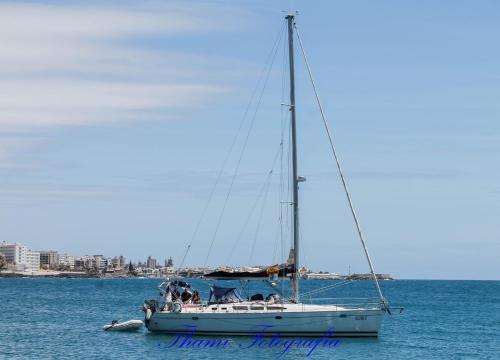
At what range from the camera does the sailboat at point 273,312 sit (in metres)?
54.9

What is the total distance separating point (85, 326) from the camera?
69812 mm

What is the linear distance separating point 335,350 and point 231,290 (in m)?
8.12

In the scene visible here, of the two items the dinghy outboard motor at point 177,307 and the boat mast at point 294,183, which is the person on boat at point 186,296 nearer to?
the dinghy outboard motor at point 177,307

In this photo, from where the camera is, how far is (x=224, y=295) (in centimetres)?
5816

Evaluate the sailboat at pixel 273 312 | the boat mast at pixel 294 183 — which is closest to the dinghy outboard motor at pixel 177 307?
the sailboat at pixel 273 312

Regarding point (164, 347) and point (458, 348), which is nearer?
point (164, 347)

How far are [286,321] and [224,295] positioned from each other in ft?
16.6

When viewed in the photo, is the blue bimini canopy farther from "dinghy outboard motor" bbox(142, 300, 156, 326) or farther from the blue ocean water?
"dinghy outboard motor" bbox(142, 300, 156, 326)

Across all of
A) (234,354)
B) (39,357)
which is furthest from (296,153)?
(39,357)

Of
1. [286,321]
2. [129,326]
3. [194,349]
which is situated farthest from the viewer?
[129,326]

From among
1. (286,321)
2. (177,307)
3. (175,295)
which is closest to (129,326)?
(175,295)

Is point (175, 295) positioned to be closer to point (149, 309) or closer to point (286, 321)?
point (149, 309)

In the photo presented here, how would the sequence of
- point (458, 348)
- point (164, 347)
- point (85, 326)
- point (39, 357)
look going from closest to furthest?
point (39, 357) < point (164, 347) < point (458, 348) < point (85, 326)

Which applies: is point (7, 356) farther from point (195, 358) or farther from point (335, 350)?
point (335, 350)
